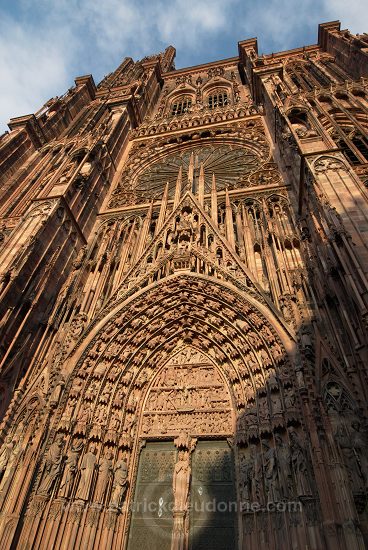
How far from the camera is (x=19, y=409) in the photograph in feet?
23.5

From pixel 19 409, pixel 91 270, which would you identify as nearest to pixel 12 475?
pixel 19 409

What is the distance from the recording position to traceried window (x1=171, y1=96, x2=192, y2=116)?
22.5 metres

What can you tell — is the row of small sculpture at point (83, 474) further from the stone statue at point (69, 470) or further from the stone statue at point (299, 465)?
the stone statue at point (299, 465)

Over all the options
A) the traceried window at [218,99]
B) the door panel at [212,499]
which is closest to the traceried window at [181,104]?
the traceried window at [218,99]

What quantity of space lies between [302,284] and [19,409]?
244 inches

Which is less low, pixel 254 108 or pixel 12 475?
pixel 254 108

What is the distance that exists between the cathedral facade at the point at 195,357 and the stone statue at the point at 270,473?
3 centimetres

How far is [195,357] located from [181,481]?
2.64 m

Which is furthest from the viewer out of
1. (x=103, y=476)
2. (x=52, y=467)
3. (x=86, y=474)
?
(x=103, y=476)

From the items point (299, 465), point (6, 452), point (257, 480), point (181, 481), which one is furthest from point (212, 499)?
point (6, 452)

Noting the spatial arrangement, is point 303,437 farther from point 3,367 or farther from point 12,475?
point 3,367

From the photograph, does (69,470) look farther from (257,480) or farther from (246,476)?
(257,480)

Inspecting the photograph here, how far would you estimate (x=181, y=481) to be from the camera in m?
6.79

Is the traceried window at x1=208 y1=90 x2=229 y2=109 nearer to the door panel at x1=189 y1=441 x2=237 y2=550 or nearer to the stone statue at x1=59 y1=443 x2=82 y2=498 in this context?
the door panel at x1=189 y1=441 x2=237 y2=550
